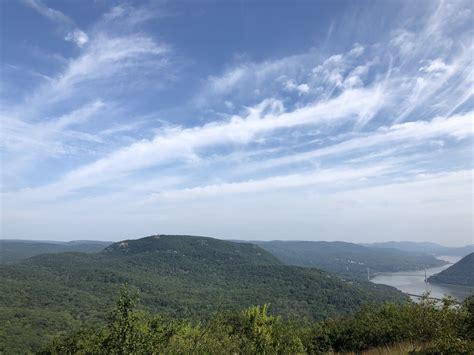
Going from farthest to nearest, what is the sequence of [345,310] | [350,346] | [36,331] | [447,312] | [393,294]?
[393,294] → [345,310] → [36,331] → [350,346] → [447,312]

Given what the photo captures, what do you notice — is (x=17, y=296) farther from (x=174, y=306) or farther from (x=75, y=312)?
(x=174, y=306)

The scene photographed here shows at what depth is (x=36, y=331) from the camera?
11306 cm

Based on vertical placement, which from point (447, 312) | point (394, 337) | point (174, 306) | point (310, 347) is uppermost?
point (447, 312)

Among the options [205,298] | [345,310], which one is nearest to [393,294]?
[345,310]

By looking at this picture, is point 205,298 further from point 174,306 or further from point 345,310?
point 345,310

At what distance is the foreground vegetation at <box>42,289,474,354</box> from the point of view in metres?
11.9

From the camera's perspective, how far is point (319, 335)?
22.6 m

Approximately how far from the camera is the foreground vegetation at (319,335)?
11.9 m

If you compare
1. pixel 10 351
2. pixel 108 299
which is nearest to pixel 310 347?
pixel 10 351

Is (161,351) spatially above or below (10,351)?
above

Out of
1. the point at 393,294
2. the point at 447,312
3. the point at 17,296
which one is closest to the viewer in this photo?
the point at 447,312

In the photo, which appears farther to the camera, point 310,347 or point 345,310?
point 345,310

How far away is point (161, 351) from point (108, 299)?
20650 centimetres

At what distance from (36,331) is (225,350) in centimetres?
12964
